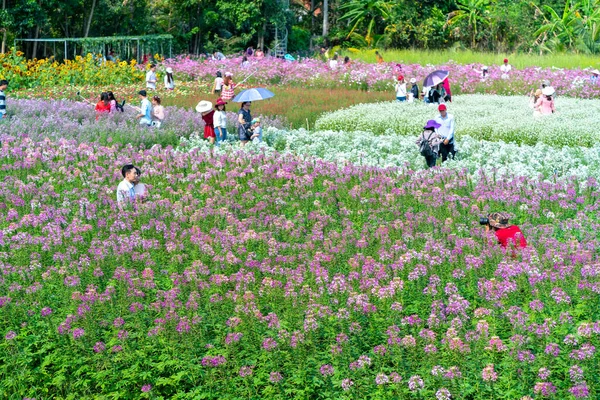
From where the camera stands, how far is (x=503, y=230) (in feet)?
34.9

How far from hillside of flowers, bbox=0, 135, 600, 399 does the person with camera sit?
0.58 ft

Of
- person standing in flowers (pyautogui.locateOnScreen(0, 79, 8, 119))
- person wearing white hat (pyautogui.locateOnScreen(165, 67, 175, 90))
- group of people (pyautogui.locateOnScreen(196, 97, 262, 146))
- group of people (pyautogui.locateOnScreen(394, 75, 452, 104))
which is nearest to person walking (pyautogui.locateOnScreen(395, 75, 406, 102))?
group of people (pyautogui.locateOnScreen(394, 75, 452, 104))

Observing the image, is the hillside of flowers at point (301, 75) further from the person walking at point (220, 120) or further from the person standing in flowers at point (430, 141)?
the person standing in flowers at point (430, 141)

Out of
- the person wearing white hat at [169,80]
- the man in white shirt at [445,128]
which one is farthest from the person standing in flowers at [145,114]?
the person wearing white hat at [169,80]

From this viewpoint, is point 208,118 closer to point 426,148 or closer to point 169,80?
point 426,148

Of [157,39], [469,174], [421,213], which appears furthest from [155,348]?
[157,39]

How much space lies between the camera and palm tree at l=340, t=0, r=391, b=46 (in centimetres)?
4912

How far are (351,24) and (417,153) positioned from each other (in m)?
34.5

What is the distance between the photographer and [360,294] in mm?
8758

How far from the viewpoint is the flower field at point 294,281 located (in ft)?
25.2

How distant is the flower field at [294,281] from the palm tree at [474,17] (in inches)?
1257

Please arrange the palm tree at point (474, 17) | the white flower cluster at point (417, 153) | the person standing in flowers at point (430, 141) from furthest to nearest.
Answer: the palm tree at point (474, 17), the person standing in flowers at point (430, 141), the white flower cluster at point (417, 153)

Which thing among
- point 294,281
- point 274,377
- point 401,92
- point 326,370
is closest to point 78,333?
point 274,377

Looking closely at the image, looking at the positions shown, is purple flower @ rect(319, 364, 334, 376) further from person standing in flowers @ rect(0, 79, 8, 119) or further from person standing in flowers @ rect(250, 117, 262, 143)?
person standing in flowers @ rect(0, 79, 8, 119)
